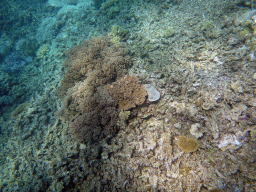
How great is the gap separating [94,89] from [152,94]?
2.06 metres

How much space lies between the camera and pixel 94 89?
4.41 m

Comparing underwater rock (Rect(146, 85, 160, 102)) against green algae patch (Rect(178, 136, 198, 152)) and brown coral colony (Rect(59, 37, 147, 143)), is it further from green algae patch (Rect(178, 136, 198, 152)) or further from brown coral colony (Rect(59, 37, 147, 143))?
green algae patch (Rect(178, 136, 198, 152))

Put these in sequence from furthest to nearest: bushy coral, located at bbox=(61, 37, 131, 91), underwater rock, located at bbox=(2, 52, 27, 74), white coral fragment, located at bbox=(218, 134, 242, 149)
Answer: underwater rock, located at bbox=(2, 52, 27, 74), bushy coral, located at bbox=(61, 37, 131, 91), white coral fragment, located at bbox=(218, 134, 242, 149)

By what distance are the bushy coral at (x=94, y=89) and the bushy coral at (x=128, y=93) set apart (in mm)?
221

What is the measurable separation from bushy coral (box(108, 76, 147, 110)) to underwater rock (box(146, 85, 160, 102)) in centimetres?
17

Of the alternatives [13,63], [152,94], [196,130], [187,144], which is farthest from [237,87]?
[13,63]

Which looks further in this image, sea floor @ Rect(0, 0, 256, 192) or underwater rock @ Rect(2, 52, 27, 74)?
underwater rock @ Rect(2, 52, 27, 74)

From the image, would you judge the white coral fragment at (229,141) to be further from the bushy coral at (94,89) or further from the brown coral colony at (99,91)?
the bushy coral at (94,89)

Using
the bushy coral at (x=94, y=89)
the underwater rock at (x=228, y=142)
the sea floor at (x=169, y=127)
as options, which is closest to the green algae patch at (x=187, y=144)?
the sea floor at (x=169, y=127)

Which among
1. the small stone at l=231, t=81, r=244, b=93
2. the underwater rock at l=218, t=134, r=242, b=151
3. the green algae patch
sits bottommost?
the underwater rock at l=218, t=134, r=242, b=151

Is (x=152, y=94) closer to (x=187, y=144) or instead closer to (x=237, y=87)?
(x=187, y=144)

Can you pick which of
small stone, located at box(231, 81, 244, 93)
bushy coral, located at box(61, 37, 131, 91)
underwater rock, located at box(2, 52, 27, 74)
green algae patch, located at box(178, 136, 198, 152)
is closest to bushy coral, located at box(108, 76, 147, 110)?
bushy coral, located at box(61, 37, 131, 91)

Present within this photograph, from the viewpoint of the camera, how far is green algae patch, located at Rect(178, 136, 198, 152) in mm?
3248

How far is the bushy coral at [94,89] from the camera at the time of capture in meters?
3.82
